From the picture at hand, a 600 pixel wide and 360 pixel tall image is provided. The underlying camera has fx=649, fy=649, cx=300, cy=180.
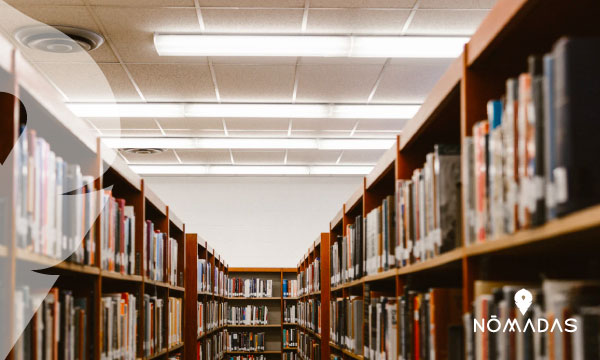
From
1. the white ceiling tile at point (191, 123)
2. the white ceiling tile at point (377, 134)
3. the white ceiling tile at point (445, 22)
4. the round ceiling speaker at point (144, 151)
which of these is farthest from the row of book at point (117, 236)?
the round ceiling speaker at point (144, 151)

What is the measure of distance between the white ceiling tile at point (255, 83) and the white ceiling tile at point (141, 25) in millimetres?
506

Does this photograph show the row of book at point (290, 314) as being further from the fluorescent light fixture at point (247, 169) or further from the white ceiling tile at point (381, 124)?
the white ceiling tile at point (381, 124)

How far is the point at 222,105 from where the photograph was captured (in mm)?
6727

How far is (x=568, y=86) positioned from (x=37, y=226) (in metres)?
1.36

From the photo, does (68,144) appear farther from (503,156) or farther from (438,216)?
(503,156)

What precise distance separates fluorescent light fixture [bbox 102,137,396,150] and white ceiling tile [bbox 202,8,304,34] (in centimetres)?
343

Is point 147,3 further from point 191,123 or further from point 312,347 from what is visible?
point 312,347

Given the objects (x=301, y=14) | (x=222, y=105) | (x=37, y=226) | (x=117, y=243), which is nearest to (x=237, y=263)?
(x=222, y=105)

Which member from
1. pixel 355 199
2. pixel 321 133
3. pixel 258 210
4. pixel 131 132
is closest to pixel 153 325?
pixel 355 199

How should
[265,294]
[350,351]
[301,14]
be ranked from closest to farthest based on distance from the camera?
[350,351] < [301,14] < [265,294]

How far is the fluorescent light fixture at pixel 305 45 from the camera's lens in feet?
16.1

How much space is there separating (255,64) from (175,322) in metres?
2.28

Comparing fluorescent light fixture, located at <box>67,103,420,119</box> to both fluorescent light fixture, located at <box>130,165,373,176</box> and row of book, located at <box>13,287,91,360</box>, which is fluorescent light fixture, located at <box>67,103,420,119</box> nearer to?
fluorescent light fixture, located at <box>130,165,373,176</box>

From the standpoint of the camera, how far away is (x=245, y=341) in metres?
9.63
